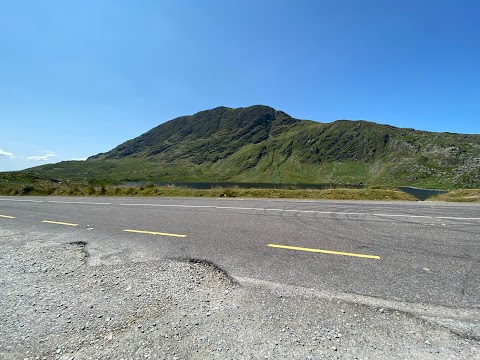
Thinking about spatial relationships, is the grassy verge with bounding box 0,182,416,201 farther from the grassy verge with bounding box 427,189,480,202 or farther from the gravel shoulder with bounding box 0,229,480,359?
the gravel shoulder with bounding box 0,229,480,359

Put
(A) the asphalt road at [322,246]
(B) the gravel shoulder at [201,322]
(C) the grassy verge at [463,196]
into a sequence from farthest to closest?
1. (C) the grassy verge at [463,196]
2. (A) the asphalt road at [322,246]
3. (B) the gravel shoulder at [201,322]

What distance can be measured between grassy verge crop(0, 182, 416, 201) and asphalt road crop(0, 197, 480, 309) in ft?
33.1

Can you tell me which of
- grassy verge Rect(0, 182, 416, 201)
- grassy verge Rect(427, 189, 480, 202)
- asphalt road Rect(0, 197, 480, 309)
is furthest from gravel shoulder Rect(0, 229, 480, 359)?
grassy verge Rect(427, 189, 480, 202)

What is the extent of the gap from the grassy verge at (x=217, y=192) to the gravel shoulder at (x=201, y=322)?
1803 centimetres

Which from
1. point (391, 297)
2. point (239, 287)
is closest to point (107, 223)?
point (239, 287)

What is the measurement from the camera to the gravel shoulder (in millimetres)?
3133

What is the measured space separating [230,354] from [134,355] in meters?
1.27

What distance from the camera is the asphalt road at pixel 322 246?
4.69 meters

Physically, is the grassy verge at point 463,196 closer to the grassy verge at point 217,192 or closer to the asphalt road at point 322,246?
the grassy verge at point 217,192

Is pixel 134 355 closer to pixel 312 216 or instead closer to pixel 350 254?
pixel 350 254

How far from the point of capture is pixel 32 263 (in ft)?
21.6

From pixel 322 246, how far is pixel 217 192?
19397mm

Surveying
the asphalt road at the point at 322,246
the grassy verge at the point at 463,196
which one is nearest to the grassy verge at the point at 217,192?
the grassy verge at the point at 463,196

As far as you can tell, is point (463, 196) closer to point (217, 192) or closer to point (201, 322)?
point (217, 192)
